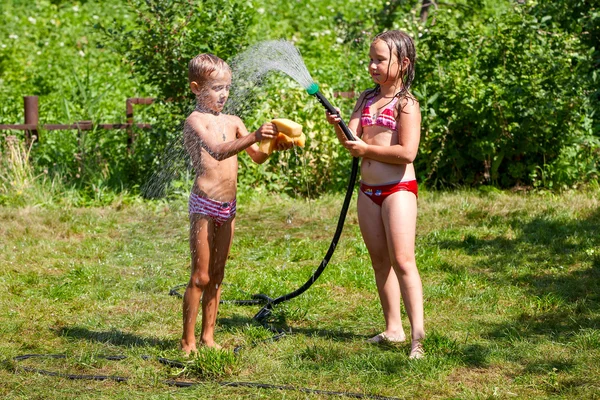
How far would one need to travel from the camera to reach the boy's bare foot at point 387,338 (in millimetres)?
4383

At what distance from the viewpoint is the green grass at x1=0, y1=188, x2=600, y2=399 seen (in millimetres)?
3861

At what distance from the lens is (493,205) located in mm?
7184

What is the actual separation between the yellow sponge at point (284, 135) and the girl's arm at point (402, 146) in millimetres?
268

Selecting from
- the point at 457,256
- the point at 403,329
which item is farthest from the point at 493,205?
the point at 403,329

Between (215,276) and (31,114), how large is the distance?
4.76 m

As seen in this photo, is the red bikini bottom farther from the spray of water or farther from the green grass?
the spray of water

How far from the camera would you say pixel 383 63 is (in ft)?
13.5

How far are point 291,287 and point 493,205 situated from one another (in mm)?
2527

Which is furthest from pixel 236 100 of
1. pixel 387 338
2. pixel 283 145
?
pixel 387 338

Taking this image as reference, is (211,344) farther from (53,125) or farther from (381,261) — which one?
(53,125)

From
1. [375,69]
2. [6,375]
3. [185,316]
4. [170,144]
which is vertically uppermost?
[375,69]

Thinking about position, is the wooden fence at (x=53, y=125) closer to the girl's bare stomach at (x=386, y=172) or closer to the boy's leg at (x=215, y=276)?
the boy's leg at (x=215, y=276)

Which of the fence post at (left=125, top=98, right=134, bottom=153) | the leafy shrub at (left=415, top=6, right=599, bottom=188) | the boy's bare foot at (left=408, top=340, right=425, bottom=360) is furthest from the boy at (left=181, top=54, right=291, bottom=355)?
the fence post at (left=125, top=98, right=134, bottom=153)

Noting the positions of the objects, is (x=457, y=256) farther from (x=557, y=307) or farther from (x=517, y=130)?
(x=517, y=130)
